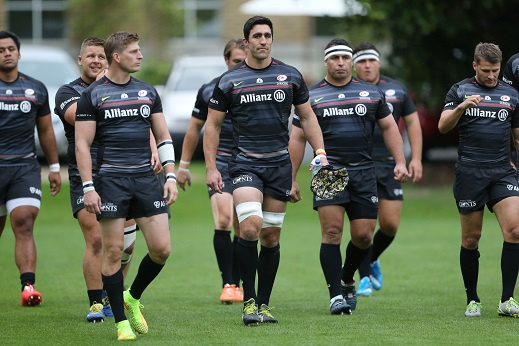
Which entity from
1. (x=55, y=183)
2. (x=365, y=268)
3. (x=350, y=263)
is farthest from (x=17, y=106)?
(x=365, y=268)

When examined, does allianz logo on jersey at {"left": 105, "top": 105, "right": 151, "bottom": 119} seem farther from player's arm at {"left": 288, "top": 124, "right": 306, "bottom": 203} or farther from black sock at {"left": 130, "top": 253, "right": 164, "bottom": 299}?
player's arm at {"left": 288, "top": 124, "right": 306, "bottom": 203}

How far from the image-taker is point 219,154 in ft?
36.1

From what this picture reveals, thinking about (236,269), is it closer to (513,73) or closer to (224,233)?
(224,233)

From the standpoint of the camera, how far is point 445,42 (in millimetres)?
21172

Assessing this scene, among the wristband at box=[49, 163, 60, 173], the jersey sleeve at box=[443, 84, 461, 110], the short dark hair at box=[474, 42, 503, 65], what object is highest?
the short dark hair at box=[474, 42, 503, 65]

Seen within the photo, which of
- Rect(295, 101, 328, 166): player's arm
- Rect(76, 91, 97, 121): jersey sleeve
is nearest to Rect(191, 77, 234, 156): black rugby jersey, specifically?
Rect(295, 101, 328, 166): player's arm

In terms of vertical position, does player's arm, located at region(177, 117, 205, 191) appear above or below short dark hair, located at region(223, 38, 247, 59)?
below

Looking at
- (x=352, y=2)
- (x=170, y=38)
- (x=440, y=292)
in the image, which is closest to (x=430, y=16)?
(x=352, y=2)

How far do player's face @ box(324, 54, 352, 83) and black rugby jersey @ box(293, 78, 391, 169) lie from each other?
0.28 feet

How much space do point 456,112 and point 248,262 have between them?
2143 millimetres

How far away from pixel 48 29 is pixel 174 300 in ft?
86.3

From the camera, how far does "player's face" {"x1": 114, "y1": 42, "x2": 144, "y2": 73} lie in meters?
8.23

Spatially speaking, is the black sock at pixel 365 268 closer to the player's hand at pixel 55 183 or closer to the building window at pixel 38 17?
the player's hand at pixel 55 183

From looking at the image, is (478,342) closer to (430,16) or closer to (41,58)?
(430,16)
